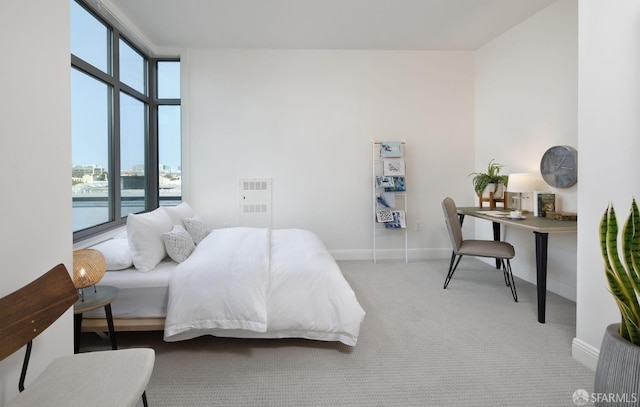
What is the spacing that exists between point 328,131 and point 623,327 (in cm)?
368

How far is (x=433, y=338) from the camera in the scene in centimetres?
244

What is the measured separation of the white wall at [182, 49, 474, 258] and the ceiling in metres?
0.26

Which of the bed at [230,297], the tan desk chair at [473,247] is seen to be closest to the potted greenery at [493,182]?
the tan desk chair at [473,247]

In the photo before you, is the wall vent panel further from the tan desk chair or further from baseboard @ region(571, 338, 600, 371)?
baseboard @ region(571, 338, 600, 371)

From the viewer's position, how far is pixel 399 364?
210cm

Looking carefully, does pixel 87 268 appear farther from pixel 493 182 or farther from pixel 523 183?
pixel 493 182

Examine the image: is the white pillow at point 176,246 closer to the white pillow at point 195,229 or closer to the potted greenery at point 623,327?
the white pillow at point 195,229

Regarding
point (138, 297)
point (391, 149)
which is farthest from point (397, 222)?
point (138, 297)

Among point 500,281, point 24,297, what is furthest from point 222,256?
point 500,281

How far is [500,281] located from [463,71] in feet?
9.28

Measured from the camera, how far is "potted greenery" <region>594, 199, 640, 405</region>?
131cm

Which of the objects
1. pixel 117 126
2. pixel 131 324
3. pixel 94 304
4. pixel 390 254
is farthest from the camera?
pixel 390 254

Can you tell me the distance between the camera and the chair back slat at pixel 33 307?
117 centimetres

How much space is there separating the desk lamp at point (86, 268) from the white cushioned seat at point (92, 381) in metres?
0.63
